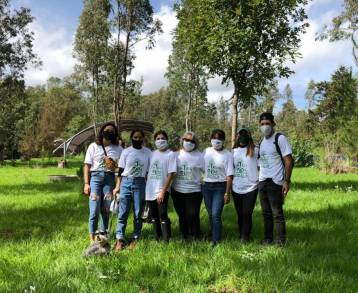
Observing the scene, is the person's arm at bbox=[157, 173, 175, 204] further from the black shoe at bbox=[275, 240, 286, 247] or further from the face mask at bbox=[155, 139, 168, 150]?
the black shoe at bbox=[275, 240, 286, 247]

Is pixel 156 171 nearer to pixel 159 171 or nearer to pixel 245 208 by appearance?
pixel 159 171

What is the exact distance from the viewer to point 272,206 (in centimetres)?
686

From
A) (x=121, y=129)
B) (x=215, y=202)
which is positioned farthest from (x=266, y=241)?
(x=121, y=129)

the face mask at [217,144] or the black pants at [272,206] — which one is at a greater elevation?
the face mask at [217,144]

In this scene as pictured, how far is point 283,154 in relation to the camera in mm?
6711

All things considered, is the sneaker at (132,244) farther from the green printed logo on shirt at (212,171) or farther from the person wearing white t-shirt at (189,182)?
the green printed logo on shirt at (212,171)

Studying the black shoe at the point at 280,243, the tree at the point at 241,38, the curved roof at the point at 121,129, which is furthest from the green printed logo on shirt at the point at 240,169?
the curved roof at the point at 121,129

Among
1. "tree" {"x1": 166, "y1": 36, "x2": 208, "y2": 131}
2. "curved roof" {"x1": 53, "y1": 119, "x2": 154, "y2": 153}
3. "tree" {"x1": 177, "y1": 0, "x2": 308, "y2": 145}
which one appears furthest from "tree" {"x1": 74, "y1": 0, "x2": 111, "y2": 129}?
"tree" {"x1": 177, "y1": 0, "x2": 308, "y2": 145}

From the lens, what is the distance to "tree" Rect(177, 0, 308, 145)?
14922mm

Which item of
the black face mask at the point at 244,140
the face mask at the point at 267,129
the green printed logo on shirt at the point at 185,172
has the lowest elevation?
the green printed logo on shirt at the point at 185,172

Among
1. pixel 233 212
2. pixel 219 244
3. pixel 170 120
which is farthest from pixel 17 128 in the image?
pixel 219 244

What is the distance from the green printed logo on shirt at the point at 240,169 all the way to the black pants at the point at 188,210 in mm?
687

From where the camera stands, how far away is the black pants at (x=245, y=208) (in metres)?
7.03

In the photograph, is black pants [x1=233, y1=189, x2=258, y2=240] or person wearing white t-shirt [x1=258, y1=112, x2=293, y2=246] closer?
person wearing white t-shirt [x1=258, y1=112, x2=293, y2=246]
